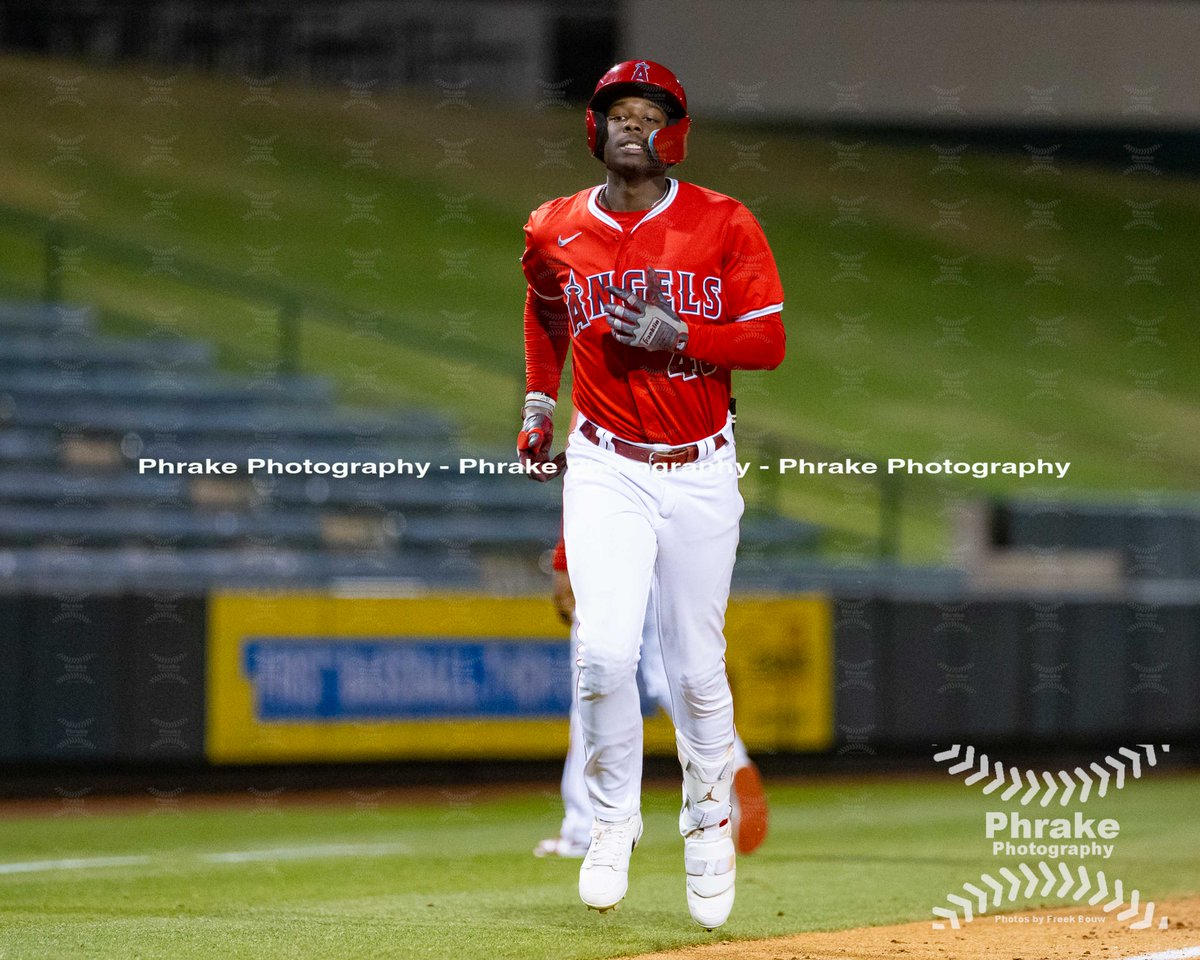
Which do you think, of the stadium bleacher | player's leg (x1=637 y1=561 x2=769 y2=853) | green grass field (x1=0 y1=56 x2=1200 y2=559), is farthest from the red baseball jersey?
green grass field (x1=0 y1=56 x2=1200 y2=559)

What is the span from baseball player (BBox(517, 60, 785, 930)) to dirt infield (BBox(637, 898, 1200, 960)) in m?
0.22

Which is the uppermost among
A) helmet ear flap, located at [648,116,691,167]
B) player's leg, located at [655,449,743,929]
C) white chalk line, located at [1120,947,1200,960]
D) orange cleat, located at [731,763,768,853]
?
helmet ear flap, located at [648,116,691,167]

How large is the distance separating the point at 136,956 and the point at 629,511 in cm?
166

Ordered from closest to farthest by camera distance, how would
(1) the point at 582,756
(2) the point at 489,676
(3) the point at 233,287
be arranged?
1. (1) the point at 582,756
2. (2) the point at 489,676
3. (3) the point at 233,287

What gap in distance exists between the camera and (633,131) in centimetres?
477

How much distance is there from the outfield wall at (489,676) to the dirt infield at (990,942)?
458cm

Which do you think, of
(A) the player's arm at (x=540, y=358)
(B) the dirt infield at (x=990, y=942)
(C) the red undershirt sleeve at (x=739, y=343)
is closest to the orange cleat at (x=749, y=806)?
(B) the dirt infield at (x=990, y=942)

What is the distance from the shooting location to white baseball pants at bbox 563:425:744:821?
463 cm

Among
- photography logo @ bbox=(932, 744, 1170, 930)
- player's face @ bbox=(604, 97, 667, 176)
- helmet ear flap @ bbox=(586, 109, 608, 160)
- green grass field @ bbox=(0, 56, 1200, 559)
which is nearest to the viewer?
player's face @ bbox=(604, 97, 667, 176)

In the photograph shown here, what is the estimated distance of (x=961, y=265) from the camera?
68.0 feet

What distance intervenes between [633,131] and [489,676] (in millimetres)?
5486

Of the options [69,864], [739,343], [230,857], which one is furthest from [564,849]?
[739,343]

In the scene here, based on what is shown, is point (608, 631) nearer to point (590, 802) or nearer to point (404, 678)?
point (590, 802)

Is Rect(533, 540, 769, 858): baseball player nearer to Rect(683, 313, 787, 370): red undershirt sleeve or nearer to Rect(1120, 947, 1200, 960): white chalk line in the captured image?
Rect(683, 313, 787, 370): red undershirt sleeve
